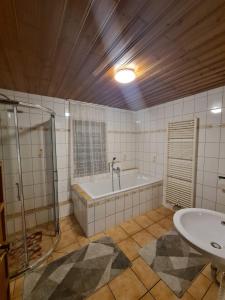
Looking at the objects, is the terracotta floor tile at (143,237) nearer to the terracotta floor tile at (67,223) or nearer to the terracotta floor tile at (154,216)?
the terracotta floor tile at (154,216)

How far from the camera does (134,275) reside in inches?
55.1

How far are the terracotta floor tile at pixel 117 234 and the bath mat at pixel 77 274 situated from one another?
0.53ft

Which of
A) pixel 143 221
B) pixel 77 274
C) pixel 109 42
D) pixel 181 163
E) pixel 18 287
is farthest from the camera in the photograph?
pixel 181 163

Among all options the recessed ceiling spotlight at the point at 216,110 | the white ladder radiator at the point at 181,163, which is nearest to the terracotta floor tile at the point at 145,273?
the white ladder radiator at the point at 181,163

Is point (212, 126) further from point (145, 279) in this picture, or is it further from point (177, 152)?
point (145, 279)

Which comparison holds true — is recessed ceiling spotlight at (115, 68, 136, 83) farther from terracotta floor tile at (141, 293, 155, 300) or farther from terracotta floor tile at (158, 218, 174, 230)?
terracotta floor tile at (158, 218, 174, 230)

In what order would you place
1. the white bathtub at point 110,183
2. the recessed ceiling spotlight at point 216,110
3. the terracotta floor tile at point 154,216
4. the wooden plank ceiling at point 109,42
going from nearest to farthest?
1. the wooden plank ceiling at point 109,42
2. the recessed ceiling spotlight at point 216,110
3. the terracotta floor tile at point 154,216
4. the white bathtub at point 110,183

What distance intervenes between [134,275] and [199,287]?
0.62 m

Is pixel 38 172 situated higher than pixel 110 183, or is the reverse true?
pixel 38 172

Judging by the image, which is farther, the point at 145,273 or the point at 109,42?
the point at 145,273

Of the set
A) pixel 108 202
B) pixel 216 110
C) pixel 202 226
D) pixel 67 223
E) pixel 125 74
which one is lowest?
pixel 67 223

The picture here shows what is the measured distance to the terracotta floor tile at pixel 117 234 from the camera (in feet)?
6.36

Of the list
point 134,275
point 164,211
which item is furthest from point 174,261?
point 164,211

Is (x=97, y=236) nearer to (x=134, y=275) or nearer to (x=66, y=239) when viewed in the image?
(x=66, y=239)
